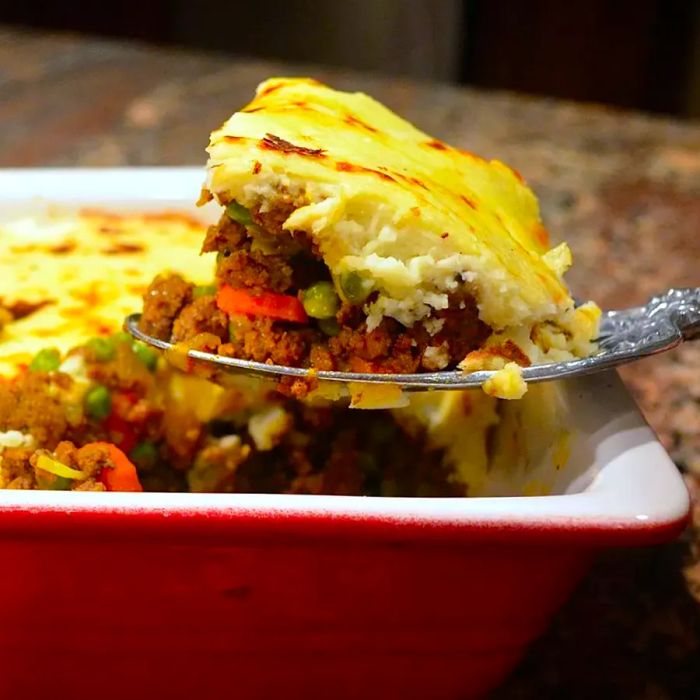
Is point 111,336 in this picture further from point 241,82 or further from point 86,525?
point 241,82

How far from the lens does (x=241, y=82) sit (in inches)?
130

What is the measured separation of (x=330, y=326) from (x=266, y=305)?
0.25ft

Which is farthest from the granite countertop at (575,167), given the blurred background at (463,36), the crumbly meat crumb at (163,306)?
the blurred background at (463,36)

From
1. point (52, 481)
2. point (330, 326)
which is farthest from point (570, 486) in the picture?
A: point (52, 481)

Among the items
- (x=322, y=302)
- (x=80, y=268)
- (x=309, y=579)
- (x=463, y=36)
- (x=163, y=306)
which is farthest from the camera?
(x=463, y=36)

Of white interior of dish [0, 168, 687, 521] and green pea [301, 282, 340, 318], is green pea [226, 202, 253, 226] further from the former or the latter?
white interior of dish [0, 168, 687, 521]

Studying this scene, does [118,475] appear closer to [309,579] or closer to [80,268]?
[309,579]

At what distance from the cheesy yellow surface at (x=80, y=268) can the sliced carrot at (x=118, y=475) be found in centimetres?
19

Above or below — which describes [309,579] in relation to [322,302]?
below

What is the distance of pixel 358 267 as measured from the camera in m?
0.93

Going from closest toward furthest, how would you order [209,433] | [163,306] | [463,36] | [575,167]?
[163,306], [209,433], [575,167], [463,36]

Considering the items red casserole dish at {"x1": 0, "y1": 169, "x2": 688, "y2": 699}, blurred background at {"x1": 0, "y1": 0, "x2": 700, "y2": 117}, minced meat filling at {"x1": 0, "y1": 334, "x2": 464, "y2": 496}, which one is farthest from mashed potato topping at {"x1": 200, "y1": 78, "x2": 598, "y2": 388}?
blurred background at {"x1": 0, "y1": 0, "x2": 700, "y2": 117}

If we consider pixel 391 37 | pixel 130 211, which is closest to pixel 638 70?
pixel 391 37

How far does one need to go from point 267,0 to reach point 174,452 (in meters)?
4.05
